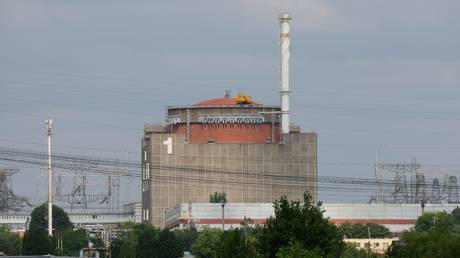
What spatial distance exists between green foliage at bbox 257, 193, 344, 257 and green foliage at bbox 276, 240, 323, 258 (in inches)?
80.0

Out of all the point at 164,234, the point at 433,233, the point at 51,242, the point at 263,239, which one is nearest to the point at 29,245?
the point at 51,242

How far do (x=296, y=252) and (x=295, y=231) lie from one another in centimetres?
797

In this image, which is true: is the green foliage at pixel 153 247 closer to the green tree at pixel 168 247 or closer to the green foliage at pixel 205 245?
the green tree at pixel 168 247

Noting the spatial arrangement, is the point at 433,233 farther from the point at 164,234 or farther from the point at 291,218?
the point at 164,234

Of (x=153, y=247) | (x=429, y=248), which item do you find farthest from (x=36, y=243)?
(x=429, y=248)

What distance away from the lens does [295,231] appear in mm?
99938

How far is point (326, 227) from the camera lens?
101 metres

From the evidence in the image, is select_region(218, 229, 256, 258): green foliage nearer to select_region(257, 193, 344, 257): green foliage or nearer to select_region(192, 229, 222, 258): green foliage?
select_region(257, 193, 344, 257): green foliage

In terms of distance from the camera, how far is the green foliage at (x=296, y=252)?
299 ft

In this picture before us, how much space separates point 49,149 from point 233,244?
206ft

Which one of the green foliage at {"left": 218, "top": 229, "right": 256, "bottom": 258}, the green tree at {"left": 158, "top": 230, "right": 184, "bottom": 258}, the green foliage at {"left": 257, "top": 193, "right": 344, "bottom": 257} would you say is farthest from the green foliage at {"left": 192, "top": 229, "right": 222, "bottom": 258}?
the green foliage at {"left": 257, "top": 193, "right": 344, "bottom": 257}

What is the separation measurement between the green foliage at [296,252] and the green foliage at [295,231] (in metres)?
2.03

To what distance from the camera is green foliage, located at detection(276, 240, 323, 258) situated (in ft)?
299

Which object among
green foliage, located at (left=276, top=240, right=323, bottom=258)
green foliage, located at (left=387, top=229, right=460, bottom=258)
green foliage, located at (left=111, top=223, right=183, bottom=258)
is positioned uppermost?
green foliage, located at (left=111, top=223, right=183, bottom=258)
